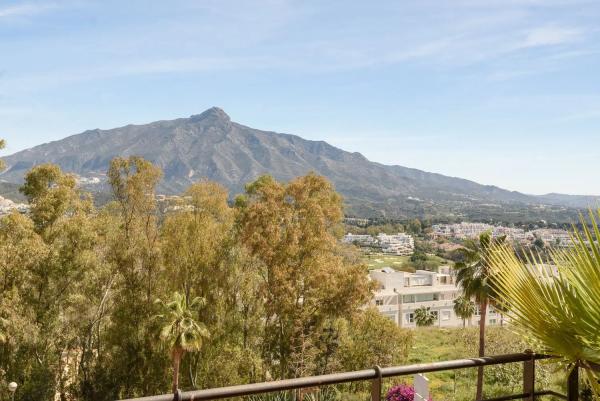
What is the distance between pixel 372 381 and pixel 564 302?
108cm

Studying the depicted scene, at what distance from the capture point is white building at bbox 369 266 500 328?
1779 inches

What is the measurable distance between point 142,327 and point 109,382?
8.89ft

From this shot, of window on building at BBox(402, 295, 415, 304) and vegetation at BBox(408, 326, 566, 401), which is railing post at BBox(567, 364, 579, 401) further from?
window on building at BBox(402, 295, 415, 304)

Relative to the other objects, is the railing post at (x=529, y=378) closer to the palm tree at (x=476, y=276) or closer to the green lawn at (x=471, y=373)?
the green lawn at (x=471, y=373)

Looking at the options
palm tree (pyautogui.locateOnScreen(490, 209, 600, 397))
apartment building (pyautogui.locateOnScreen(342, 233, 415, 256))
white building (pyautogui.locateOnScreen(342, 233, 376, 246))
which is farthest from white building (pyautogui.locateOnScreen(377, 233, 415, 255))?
palm tree (pyautogui.locateOnScreen(490, 209, 600, 397))

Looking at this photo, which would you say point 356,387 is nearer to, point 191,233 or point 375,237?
point 191,233

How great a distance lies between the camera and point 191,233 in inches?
742

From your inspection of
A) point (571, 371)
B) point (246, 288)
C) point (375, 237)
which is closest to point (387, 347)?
point (246, 288)

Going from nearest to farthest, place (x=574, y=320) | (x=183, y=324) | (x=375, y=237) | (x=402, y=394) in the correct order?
(x=574, y=320) → (x=402, y=394) → (x=183, y=324) → (x=375, y=237)

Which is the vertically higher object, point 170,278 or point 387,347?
point 170,278

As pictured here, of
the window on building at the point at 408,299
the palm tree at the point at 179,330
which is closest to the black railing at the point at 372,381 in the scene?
the palm tree at the point at 179,330

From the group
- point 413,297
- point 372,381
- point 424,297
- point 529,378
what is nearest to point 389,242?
point 424,297

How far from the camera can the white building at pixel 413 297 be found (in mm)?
45188

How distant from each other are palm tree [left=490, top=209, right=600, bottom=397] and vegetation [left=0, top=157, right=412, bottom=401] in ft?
44.5
